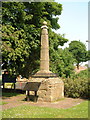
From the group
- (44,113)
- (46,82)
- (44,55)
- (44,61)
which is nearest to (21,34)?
(44,55)

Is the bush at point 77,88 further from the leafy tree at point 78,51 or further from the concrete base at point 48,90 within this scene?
the leafy tree at point 78,51

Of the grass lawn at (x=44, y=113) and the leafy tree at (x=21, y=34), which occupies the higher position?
the leafy tree at (x=21, y=34)

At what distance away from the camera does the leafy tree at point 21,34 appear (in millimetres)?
14758

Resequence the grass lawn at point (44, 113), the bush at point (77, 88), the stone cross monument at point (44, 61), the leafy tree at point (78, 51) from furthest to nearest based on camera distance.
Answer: the leafy tree at point (78, 51) → the bush at point (77, 88) → the stone cross monument at point (44, 61) → the grass lawn at point (44, 113)

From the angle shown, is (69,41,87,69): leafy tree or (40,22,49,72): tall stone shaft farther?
(69,41,87,69): leafy tree

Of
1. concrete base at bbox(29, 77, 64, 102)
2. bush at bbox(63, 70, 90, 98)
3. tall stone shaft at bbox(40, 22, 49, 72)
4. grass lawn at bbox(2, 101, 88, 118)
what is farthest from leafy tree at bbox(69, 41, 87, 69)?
grass lawn at bbox(2, 101, 88, 118)

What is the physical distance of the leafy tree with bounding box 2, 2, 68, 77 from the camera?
14758 millimetres

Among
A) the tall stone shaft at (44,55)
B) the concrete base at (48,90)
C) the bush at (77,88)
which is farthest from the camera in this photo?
the bush at (77,88)

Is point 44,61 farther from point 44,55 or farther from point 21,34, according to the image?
point 21,34

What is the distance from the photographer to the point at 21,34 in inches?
632

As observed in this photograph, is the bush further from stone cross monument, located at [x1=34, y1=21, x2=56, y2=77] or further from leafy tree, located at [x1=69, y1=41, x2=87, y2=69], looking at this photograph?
leafy tree, located at [x1=69, y1=41, x2=87, y2=69]

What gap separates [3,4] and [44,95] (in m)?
8.91

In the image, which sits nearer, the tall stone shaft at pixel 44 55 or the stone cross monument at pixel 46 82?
the stone cross monument at pixel 46 82

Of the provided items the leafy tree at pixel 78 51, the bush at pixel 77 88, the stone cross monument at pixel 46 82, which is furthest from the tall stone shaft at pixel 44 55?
the leafy tree at pixel 78 51
